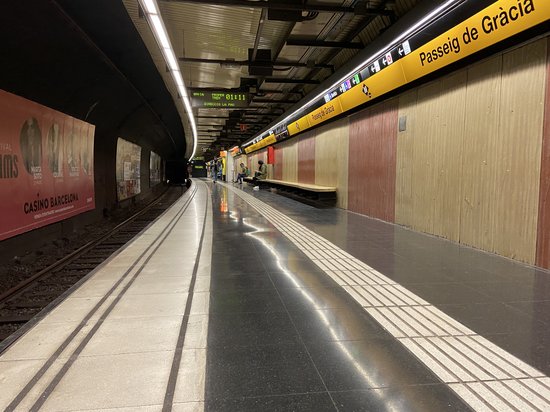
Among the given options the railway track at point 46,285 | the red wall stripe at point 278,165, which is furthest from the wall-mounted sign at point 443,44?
the red wall stripe at point 278,165

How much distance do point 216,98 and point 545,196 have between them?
27.6ft

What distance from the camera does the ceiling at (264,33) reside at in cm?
639

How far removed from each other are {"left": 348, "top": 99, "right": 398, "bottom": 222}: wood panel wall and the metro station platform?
3311 mm

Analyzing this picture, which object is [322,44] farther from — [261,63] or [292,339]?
[292,339]

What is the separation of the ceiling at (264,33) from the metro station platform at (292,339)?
13.8ft

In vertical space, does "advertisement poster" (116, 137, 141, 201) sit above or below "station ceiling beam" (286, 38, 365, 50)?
below

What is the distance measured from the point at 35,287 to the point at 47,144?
275cm

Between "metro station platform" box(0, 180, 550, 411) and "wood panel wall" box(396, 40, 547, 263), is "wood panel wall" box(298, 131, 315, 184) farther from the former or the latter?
"metro station platform" box(0, 180, 550, 411)

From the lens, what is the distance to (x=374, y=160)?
8.67m

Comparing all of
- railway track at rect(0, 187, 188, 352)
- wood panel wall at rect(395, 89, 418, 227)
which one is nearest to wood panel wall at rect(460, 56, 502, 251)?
wood panel wall at rect(395, 89, 418, 227)

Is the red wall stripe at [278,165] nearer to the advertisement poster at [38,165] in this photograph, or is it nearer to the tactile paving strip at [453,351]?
the advertisement poster at [38,165]

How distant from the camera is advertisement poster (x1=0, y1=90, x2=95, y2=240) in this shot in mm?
4926

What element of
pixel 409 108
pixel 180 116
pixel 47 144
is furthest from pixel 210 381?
pixel 180 116

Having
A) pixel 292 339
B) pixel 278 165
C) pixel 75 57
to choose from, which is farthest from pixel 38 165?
pixel 278 165
